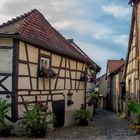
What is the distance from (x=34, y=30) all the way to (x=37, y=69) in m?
2.18

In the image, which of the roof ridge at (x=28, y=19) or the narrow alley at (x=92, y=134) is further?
the roof ridge at (x=28, y=19)

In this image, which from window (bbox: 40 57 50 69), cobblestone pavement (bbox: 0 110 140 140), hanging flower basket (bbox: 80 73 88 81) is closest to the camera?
cobblestone pavement (bbox: 0 110 140 140)

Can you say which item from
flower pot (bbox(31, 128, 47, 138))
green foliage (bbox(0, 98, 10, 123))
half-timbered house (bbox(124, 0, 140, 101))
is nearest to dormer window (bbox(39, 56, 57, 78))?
green foliage (bbox(0, 98, 10, 123))

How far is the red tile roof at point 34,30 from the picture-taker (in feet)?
58.1

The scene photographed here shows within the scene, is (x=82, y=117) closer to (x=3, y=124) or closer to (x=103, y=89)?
(x=3, y=124)

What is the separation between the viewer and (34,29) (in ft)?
66.9

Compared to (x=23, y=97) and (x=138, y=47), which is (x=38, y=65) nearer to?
(x=23, y=97)

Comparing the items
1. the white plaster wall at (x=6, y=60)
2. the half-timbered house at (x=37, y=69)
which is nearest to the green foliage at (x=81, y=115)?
the half-timbered house at (x=37, y=69)

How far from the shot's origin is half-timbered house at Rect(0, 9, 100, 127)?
56.3 feet

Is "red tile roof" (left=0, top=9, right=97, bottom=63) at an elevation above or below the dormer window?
above

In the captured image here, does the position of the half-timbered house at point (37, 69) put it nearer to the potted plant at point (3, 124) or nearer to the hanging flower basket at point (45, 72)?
the hanging flower basket at point (45, 72)

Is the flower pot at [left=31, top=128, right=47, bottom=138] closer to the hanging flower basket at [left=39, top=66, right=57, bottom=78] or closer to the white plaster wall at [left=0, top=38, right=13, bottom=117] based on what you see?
the white plaster wall at [left=0, top=38, right=13, bottom=117]

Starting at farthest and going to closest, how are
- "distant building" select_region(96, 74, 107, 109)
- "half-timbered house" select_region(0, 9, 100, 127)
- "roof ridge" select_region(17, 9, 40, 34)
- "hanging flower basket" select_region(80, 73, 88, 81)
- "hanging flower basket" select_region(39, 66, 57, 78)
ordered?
"distant building" select_region(96, 74, 107, 109) → "hanging flower basket" select_region(80, 73, 88, 81) → "hanging flower basket" select_region(39, 66, 57, 78) → "roof ridge" select_region(17, 9, 40, 34) → "half-timbered house" select_region(0, 9, 100, 127)

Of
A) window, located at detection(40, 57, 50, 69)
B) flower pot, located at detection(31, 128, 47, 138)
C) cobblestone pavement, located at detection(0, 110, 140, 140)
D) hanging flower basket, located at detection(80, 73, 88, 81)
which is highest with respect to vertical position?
window, located at detection(40, 57, 50, 69)
